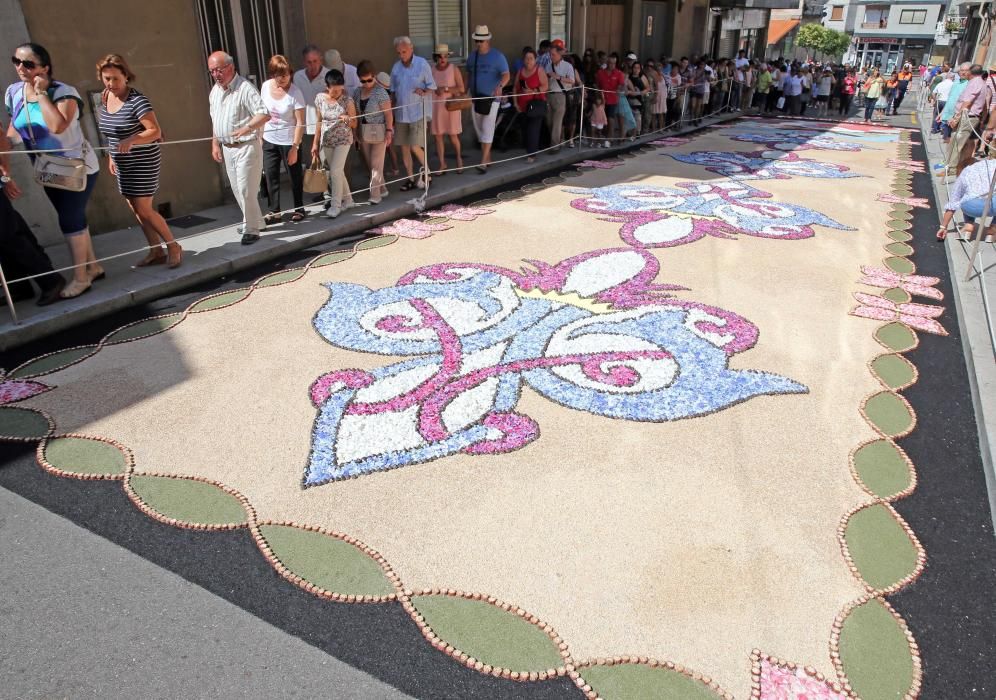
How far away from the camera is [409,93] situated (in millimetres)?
9031

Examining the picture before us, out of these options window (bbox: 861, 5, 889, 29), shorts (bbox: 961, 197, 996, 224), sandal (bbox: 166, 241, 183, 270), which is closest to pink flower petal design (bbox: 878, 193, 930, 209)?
shorts (bbox: 961, 197, 996, 224)

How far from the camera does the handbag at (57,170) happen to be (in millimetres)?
5410

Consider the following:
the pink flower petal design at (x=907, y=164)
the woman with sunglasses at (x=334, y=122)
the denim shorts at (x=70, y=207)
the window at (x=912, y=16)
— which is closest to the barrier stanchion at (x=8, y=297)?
the denim shorts at (x=70, y=207)

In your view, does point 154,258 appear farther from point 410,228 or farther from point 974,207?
point 974,207

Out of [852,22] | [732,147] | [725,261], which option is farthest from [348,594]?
[852,22]

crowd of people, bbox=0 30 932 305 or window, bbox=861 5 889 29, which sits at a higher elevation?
window, bbox=861 5 889 29

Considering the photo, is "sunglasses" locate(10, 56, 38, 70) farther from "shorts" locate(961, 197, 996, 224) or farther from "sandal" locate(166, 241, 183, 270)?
"shorts" locate(961, 197, 996, 224)

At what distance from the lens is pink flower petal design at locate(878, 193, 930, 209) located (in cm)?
970

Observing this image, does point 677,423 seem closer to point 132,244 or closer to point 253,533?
point 253,533

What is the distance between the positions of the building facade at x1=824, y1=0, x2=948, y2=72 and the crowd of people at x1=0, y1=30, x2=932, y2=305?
201ft

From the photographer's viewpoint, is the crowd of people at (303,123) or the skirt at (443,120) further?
the skirt at (443,120)

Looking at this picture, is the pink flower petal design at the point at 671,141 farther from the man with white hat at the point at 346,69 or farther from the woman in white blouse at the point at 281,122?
the woman in white blouse at the point at 281,122

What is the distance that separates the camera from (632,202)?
9.26 m

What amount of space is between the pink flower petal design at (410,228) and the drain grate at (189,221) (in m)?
1.88
